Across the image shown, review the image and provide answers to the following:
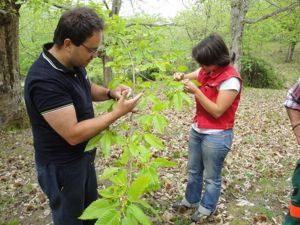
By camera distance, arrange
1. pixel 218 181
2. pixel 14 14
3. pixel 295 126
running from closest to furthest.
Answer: pixel 295 126
pixel 218 181
pixel 14 14

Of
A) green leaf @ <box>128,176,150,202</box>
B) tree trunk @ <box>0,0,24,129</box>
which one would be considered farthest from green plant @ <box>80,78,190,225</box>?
tree trunk @ <box>0,0,24,129</box>

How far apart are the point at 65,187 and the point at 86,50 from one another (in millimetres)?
1099

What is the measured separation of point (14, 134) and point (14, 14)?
2.46 metres

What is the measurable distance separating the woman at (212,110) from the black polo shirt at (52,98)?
3.38ft

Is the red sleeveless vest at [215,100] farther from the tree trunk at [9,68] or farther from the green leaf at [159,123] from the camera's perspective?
the tree trunk at [9,68]

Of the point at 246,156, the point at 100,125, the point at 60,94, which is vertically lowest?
the point at 246,156

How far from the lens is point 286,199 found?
14.4 ft

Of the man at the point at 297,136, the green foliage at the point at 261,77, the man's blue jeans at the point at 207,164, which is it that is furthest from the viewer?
the green foliage at the point at 261,77

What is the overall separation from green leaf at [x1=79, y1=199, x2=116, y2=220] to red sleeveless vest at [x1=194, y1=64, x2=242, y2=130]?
184 centimetres

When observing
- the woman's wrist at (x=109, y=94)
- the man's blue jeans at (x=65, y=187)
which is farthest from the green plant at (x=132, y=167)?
the man's blue jeans at (x=65, y=187)

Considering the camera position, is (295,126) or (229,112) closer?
(295,126)

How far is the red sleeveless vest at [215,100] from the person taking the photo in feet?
9.92

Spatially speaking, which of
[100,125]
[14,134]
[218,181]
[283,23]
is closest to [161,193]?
[218,181]

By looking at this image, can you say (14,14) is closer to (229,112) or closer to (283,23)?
A: (229,112)
